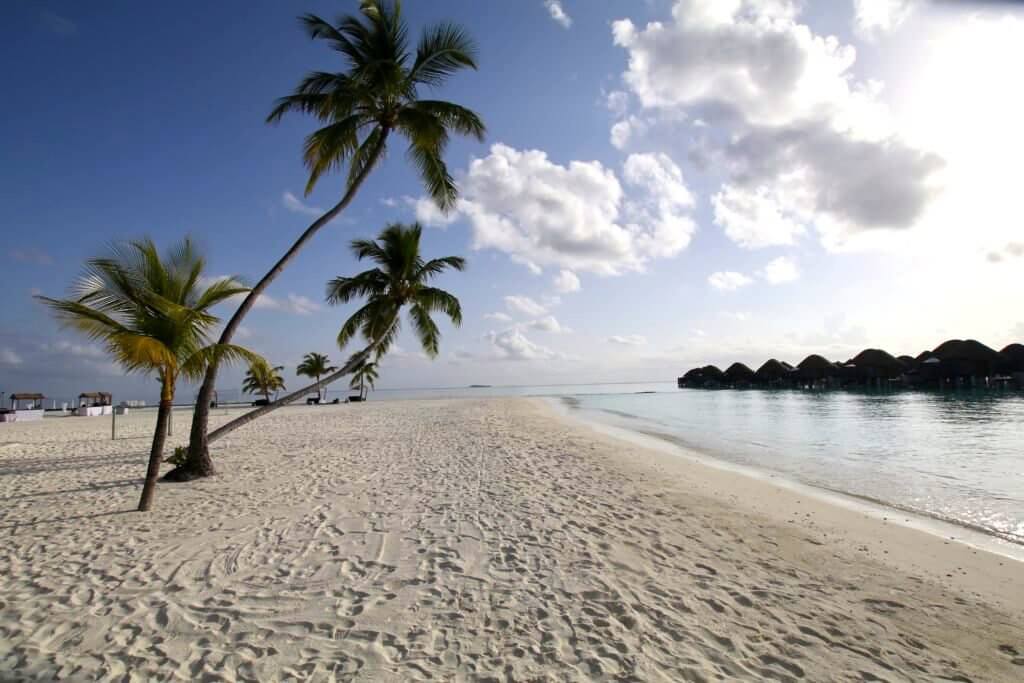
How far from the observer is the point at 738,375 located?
6378 centimetres

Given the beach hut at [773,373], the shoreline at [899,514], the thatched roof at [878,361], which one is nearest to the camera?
the shoreline at [899,514]

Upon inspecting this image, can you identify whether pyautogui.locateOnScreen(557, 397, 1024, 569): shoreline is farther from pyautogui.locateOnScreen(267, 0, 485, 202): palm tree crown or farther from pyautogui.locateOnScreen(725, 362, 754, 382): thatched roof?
pyautogui.locateOnScreen(725, 362, 754, 382): thatched roof

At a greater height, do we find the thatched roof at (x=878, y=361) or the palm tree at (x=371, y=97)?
the palm tree at (x=371, y=97)

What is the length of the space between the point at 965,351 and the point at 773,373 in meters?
20.6

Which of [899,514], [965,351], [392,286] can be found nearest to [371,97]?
[392,286]

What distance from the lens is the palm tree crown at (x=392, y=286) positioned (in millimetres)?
13118

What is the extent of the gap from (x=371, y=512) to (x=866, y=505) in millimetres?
7385

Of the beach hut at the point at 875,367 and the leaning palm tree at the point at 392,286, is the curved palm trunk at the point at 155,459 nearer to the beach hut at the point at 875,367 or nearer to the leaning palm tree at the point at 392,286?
the leaning palm tree at the point at 392,286

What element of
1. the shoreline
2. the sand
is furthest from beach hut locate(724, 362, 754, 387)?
the sand

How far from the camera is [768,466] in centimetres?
1036

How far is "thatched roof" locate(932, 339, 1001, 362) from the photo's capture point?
36.2 m

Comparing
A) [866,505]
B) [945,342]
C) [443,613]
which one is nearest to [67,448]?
[443,613]

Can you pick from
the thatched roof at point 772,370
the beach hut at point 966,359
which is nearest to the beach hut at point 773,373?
the thatched roof at point 772,370

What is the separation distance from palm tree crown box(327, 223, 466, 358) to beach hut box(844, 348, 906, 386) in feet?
160
